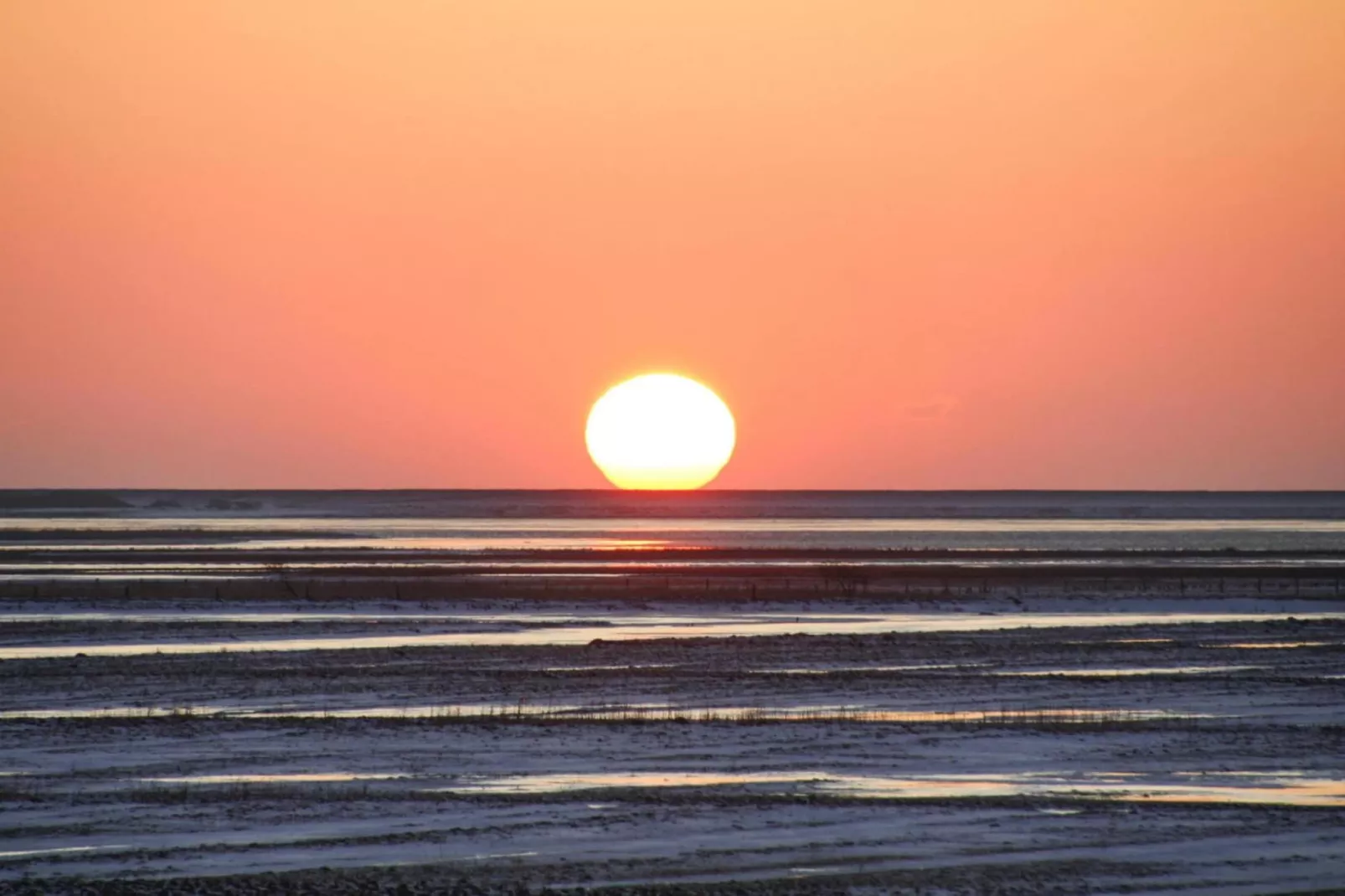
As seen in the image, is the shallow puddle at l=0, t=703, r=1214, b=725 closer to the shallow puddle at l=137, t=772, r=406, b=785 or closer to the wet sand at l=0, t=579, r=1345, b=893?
the wet sand at l=0, t=579, r=1345, b=893

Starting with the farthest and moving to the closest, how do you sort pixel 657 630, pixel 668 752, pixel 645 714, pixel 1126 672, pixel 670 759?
pixel 657 630
pixel 1126 672
pixel 645 714
pixel 668 752
pixel 670 759

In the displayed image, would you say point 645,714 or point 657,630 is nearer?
point 645,714

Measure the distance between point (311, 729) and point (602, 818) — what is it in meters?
6.42

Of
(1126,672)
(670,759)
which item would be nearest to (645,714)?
(670,759)

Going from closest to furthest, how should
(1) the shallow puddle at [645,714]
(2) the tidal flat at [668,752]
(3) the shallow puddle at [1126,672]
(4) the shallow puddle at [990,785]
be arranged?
(2) the tidal flat at [668,752] < (4) the shallow puddle at [990,785] < (1) the shallow puddle at [645,714] < (3) the shallow puddle at [1126,672]

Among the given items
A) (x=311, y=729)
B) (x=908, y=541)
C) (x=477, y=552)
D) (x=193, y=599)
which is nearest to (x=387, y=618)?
(x=193, y=599)

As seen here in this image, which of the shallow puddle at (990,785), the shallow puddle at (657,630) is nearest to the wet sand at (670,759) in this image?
the shallow puddle at (990,785)

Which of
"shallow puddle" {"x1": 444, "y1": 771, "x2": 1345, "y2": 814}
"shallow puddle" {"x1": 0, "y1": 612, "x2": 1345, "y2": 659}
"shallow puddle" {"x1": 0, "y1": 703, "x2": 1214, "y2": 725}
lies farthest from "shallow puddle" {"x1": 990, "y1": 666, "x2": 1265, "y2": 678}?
"shallow puddle" {"x1": 444, "y1": 771, "x2": 1345, "y2": 814}

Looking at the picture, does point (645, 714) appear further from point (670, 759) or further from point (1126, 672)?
point (1126, 672)

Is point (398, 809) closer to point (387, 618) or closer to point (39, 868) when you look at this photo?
point (39, 868)

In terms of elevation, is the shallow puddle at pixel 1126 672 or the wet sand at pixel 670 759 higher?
the shallow puddle at pixel 1126 672

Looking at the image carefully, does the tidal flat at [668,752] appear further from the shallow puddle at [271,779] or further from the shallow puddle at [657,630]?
the shallow puddle at [657,630]

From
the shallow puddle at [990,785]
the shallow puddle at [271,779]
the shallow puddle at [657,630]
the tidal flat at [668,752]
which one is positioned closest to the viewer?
the tidal flat at [668,752]

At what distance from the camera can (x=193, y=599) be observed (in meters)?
43.7
